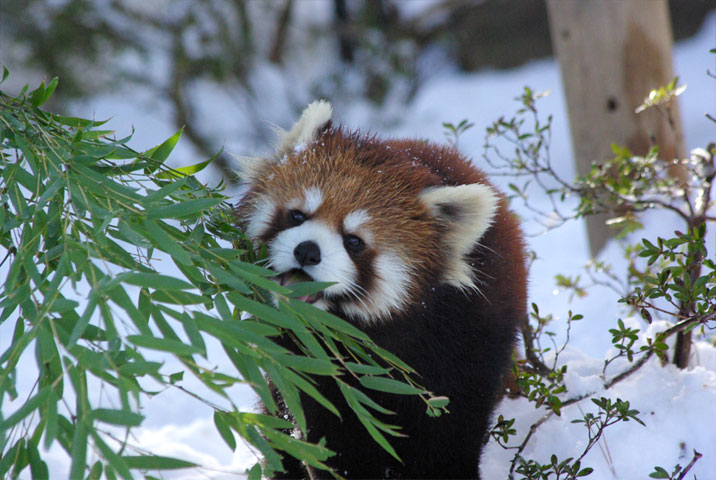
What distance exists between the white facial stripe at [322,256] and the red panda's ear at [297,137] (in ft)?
1.09

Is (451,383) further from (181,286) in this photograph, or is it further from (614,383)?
(181,286)

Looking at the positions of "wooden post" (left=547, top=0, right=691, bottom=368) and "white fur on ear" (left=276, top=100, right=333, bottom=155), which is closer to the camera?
"white fur on ear" (left=276, top=100, right=333, bottom=155)

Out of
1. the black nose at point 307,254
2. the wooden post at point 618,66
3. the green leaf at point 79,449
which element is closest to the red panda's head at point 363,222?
the black nose at point 307,254

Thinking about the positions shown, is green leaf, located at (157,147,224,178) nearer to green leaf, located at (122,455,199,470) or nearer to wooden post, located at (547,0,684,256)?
green leaf, located at (122,455,199,470)

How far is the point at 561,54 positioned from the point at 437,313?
2437 mm

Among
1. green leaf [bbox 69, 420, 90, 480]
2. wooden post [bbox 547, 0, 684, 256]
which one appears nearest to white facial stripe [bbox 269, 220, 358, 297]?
green leaf [bbox 69, 420, 90, 480]

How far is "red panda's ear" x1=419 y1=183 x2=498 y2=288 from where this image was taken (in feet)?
5.97

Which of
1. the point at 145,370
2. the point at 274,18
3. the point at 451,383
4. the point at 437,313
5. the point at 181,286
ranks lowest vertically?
the point at 145,370

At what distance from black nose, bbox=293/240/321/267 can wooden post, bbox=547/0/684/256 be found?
241cm

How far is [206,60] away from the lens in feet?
23.4

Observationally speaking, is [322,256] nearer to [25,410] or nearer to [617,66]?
[25,410]

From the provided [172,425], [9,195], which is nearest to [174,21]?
[172,425]

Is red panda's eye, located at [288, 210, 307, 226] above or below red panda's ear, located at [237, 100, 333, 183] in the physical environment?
below

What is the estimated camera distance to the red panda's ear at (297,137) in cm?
201
